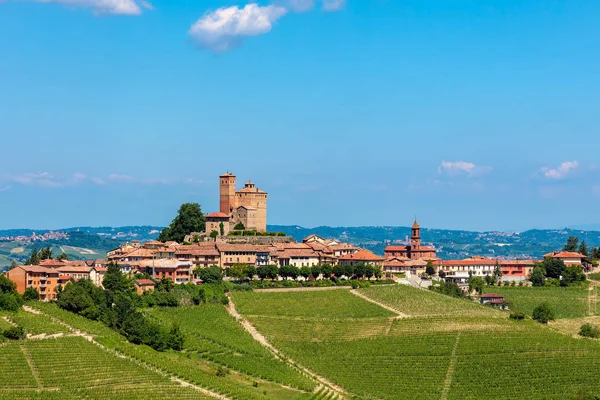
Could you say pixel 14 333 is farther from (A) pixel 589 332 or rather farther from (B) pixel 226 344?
(A) pixel 589 332

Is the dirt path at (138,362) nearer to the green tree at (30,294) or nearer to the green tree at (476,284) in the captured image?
the green tree at (30,294)

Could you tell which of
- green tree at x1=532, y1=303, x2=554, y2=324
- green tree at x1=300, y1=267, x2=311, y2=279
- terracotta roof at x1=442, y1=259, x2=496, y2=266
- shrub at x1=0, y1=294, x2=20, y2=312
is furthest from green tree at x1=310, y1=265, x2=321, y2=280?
shrub at x1=0, y1=294, x2=20, y2=312

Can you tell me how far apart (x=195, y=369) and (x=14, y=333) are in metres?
10.7

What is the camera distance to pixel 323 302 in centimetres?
8006

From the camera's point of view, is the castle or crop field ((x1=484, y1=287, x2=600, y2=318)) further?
the castle

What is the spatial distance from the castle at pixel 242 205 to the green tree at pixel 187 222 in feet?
6.20

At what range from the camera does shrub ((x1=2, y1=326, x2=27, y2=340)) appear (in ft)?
193

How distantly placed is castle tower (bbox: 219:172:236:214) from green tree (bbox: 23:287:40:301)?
2751 cm

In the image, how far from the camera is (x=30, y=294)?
73.4 meters

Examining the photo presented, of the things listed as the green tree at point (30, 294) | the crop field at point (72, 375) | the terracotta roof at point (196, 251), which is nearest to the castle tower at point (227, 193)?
the terracotta roof at point (196, 251)

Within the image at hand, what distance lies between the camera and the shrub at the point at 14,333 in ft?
193

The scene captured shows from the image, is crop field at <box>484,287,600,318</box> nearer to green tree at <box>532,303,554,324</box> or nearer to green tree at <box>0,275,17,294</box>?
green tree at <box>532,303,554,324</box>

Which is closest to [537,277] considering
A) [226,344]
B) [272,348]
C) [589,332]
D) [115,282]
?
[589,332]

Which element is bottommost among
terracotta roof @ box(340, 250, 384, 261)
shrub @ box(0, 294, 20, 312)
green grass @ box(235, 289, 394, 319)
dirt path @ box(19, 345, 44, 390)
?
dirt path @ box(19, 345, 44, 390)
